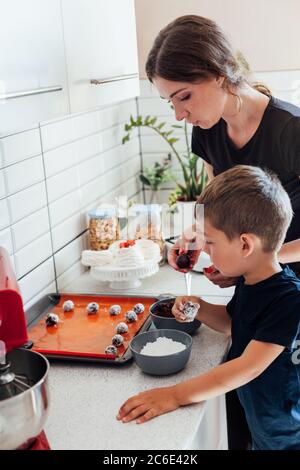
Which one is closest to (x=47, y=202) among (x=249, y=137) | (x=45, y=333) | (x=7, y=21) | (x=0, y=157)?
(x=0, y=157)

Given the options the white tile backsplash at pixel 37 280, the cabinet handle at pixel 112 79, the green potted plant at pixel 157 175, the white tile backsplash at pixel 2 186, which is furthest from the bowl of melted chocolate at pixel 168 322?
the green potted plant at pixel 157 175

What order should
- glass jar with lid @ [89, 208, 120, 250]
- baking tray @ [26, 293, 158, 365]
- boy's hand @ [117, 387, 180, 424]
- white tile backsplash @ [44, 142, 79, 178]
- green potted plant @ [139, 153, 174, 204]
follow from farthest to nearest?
green potted plant @ [139, 153, 174, 204] → glass jar with lid @ [89, 208, 120, 250] → white tile backsplash @ [44, 142, 79, 178] → baking tray @ [26, 293, 158, 365] → boy's hand @ [117, 387, 180, 424]

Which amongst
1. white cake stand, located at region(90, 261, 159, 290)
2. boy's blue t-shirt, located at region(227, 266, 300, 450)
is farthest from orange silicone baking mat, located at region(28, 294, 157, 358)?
boy's blue t-shirt, located at region(227, 266, 300, 450)

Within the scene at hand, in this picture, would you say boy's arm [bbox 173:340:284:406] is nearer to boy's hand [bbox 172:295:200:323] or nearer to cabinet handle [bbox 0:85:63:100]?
boy's hand [bbox 172:295:200:323]

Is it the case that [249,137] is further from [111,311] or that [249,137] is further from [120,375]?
[120,375]

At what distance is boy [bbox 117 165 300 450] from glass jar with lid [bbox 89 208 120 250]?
76 centimetres

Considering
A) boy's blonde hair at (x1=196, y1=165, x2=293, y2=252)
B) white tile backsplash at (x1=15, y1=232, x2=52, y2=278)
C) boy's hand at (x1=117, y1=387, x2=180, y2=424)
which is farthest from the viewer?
white tile backsplash at (x1=15, y1=232, x2=52, y2=278)

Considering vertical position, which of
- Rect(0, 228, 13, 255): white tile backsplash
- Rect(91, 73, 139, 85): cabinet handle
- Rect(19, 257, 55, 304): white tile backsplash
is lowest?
Rect(19, 257, 55, 304): white tile backsplash

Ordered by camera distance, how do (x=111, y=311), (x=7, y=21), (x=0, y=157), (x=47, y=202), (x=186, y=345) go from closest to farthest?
(x=7, y=21)
(x=186, y=345)
(x=0, y=157)
(x=111, y=311)
(x=47, y=202)

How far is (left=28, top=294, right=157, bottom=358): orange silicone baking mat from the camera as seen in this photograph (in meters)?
1.52

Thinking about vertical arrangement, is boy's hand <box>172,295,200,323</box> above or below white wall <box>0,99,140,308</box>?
below

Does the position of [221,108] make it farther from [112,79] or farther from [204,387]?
[204,387]
